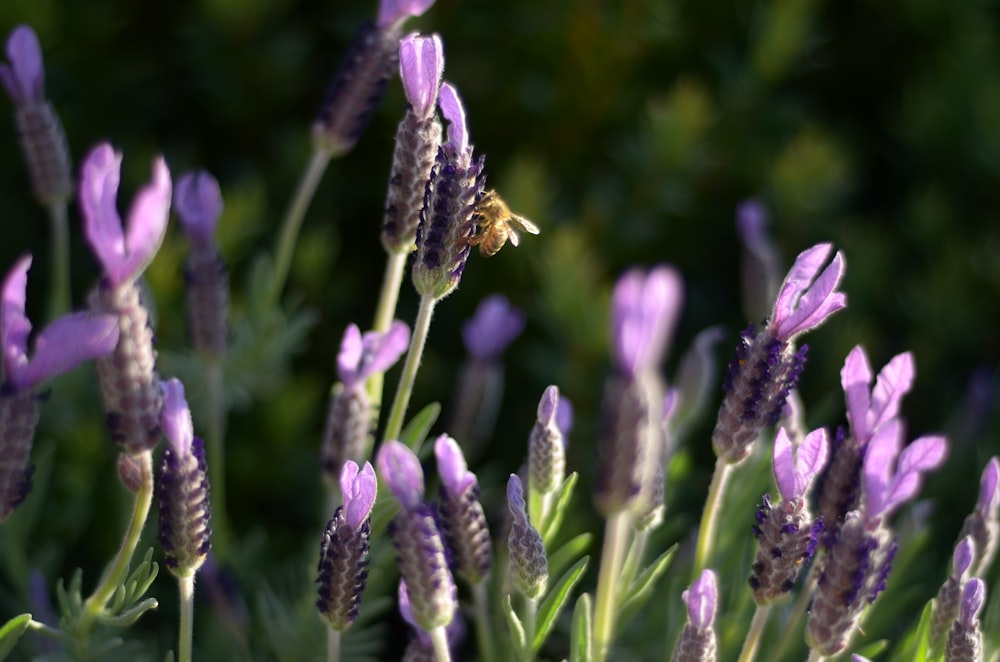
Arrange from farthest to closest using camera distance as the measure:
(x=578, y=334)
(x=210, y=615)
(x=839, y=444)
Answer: (x=578, y=334), (x=210, y=615), (x=839, y=444)

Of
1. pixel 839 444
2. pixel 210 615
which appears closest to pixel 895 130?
pixel 839 444

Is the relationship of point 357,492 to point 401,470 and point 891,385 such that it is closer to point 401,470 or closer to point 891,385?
point 401,470

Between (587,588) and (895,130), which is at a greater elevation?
(895,130)

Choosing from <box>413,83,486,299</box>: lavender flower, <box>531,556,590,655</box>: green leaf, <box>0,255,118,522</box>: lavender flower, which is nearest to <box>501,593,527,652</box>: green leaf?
<box>531,556,590,655</box>: green leaf

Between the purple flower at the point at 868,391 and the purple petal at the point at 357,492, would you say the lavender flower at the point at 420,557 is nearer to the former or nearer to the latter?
the purple petal at the point at 357,492

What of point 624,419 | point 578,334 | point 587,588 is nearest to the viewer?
point 624,419

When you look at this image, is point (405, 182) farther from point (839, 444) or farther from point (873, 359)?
point (873, 359)

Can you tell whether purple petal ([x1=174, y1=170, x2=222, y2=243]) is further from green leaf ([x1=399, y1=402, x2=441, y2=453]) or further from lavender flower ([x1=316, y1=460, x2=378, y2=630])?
lavender flower ([x1=316, y1=460, x2=378, y2=630])
